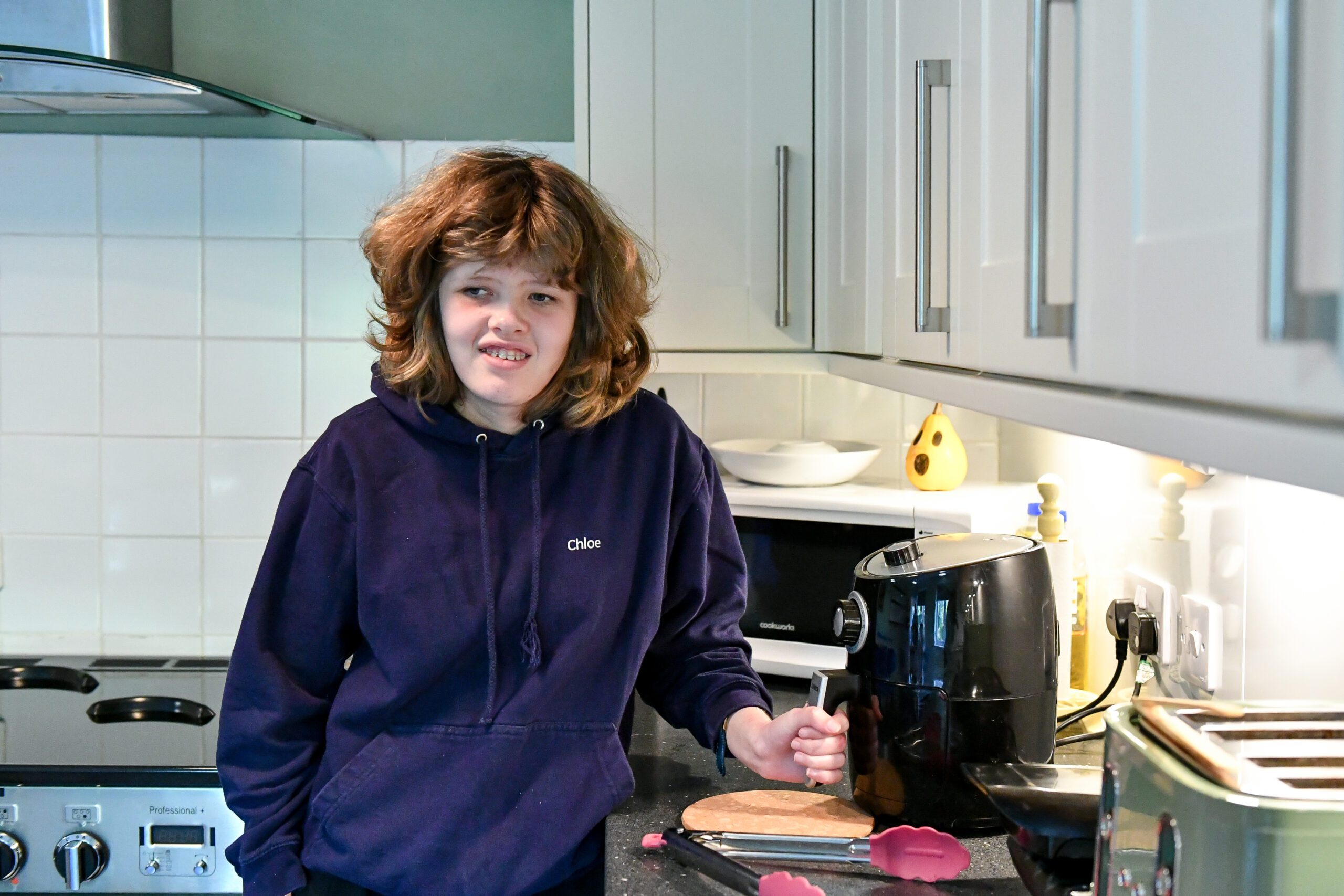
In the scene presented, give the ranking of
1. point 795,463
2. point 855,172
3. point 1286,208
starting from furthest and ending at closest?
point 795,463 → point 855,172 → point 1286,208

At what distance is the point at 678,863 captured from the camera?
3.57ft

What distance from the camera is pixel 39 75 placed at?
168 centimetres

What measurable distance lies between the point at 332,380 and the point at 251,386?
0.14 metres

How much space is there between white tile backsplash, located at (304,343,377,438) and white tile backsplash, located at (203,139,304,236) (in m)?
0.24

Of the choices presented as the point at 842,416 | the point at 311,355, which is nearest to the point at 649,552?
the point at 842,416

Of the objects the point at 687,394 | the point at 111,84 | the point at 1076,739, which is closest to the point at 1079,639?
the point at 1076,739

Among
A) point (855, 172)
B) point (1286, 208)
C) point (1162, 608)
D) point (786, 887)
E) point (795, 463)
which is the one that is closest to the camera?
point (1286, 208)

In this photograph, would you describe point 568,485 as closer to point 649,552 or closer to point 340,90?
point 649,552

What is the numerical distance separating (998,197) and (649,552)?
0.57m

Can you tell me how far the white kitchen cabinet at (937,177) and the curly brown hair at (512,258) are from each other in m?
0.31

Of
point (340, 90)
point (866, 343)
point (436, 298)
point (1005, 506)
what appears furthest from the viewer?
point (340, 90)

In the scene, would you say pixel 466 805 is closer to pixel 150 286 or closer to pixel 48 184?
pixel 150 286

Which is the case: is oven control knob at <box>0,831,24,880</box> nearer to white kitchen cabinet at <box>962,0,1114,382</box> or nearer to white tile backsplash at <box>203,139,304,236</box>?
white tile backsplash at <box>203,139,304,236</box>

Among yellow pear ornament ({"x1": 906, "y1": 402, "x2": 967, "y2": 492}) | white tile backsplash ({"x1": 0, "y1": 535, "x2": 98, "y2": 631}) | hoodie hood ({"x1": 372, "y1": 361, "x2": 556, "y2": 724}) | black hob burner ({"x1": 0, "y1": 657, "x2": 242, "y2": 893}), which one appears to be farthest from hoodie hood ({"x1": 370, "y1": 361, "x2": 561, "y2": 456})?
white tile backsplash ({"x1": 0, "y1": 535, "x2": 98, "y2": 631})
